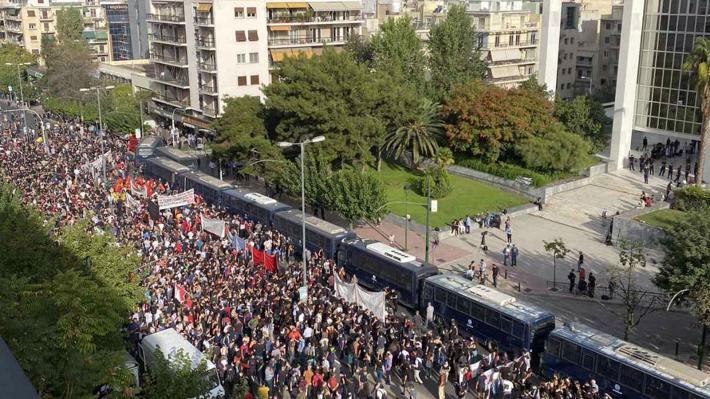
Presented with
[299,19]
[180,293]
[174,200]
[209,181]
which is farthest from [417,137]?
[180,293]

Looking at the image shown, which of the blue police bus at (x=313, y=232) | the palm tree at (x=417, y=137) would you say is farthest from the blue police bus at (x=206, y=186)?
the palm tree at (x=417, y=137)

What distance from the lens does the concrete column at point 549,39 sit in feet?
215

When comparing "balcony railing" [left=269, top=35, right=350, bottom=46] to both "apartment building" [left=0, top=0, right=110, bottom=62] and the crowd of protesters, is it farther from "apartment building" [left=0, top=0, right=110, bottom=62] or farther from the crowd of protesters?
"apartment building" [left=0, top=0, right=110, bottom=62]

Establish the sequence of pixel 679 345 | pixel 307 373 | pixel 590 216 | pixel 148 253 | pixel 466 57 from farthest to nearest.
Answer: pixel 466 57, pixel 590 216, pixel 148 253, pixel 679 345, pixel 307 373

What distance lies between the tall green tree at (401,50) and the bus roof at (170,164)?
20.6 m

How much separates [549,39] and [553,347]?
156 ft

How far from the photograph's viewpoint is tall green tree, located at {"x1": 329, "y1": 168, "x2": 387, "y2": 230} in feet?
134

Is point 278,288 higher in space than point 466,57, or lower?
lower

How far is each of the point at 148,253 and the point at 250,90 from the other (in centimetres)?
3919

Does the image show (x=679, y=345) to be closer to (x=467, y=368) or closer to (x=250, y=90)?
(x=467, y=368)

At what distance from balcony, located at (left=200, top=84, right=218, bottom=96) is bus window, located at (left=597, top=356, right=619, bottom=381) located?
176 feet

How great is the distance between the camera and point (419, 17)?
339 feet

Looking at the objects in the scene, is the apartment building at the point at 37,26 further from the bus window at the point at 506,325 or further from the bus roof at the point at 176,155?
the bus window at the point at 506,325

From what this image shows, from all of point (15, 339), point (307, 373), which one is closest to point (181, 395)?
point (15, 339)
